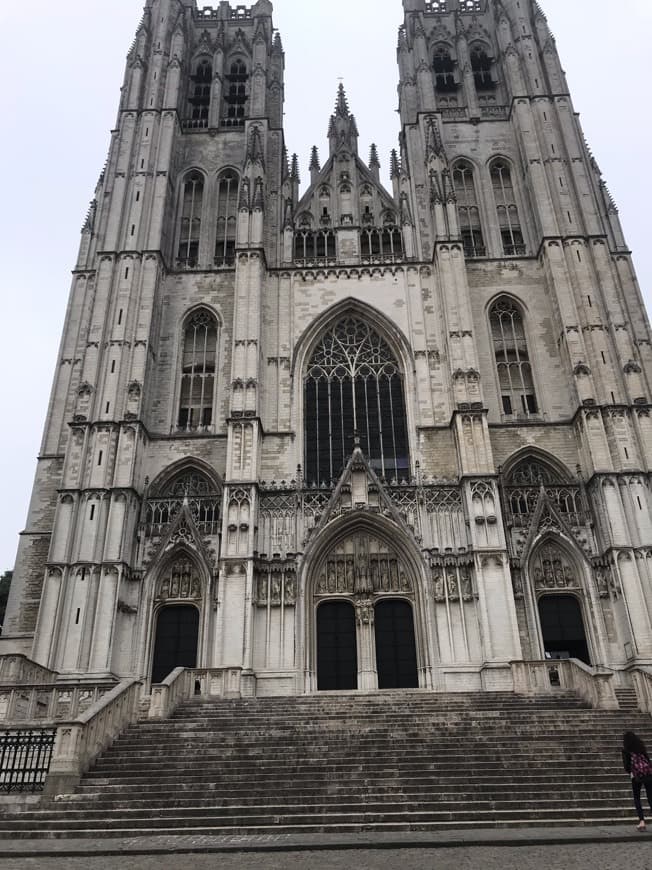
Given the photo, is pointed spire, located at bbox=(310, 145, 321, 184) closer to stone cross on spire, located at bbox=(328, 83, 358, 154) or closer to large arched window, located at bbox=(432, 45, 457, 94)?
stone cross on spire, located at bbox=(328, 83, 358, 154)

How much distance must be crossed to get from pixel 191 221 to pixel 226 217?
1.54m

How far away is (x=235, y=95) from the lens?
1379 inches

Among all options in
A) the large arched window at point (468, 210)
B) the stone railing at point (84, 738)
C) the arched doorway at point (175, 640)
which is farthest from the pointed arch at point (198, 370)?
the stone railing at point (84, 738)

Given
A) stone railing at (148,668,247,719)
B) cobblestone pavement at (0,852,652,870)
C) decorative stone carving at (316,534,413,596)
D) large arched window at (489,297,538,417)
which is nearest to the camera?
cobblestone pavement at (0,852,652,870)

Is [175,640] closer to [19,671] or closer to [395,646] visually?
[19,671]

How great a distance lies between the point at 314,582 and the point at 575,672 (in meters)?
8.23

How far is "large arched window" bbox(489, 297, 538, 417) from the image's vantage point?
26.0 m

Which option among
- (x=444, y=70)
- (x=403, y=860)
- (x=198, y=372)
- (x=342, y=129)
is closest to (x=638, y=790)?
(x=403, y=860)

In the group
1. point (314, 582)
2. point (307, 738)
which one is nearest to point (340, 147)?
point (314, 582)

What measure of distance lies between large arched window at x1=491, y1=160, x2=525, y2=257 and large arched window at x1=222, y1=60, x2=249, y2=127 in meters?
12.4

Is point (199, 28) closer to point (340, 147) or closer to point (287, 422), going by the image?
point (340, 147)

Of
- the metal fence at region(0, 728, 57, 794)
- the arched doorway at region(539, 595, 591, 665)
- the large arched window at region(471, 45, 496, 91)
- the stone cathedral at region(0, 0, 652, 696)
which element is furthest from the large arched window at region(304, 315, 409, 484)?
the large arched window at region(471, 45, 496, 91)

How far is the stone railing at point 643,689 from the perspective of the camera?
15.3 meters

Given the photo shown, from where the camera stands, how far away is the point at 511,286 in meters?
28.0
